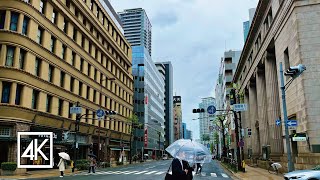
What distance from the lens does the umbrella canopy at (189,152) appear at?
8.34 metres

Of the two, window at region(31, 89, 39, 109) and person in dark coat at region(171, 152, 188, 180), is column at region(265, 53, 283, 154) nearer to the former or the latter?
window at region(31, 89, 39, 109)

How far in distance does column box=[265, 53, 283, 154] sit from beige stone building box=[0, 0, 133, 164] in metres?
20.7

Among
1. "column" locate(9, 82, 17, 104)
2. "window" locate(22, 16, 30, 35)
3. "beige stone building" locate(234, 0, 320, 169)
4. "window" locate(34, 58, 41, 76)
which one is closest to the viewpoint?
"beige stone building" locate(234, 0, 320, 169)

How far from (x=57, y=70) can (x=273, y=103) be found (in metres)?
25.9

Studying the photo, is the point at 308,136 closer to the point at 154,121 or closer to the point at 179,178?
the point at 179,178

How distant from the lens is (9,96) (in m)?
30.3

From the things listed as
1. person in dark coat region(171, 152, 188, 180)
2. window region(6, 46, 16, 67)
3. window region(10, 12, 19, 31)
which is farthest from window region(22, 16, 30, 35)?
person in dark coat region(171, 152, 188, 180)

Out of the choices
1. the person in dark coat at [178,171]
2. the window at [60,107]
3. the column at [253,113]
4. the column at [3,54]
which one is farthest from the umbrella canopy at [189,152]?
the column at [253,113]

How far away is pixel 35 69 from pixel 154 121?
268 ft

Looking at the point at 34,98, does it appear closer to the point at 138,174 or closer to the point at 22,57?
the point at 22,57

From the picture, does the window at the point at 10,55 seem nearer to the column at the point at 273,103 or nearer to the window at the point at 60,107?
the window at the point at 60,107

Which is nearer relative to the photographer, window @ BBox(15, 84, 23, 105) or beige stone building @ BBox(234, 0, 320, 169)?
beige stone building @ BBox(234, 0, 320, 169)

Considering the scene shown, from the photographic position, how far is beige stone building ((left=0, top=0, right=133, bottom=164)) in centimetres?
3064

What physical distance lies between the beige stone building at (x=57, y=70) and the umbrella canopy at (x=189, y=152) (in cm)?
2508
